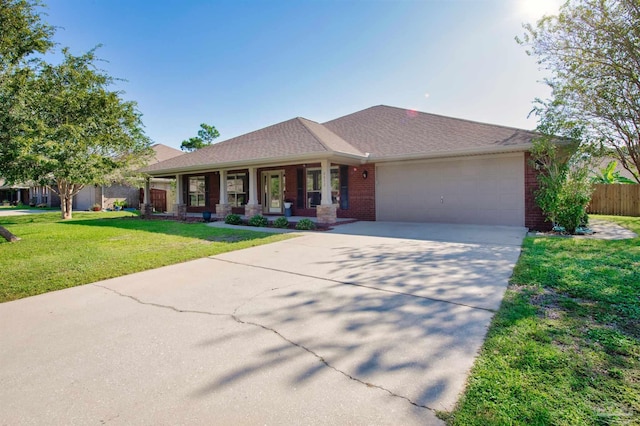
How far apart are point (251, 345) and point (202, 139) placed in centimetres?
4665

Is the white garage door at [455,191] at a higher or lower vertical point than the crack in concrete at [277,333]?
higher

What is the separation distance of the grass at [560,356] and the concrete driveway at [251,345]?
0.20 meters

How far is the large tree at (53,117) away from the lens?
7191mm

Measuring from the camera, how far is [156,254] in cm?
732

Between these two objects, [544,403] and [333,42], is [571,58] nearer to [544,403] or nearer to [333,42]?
[333,42]

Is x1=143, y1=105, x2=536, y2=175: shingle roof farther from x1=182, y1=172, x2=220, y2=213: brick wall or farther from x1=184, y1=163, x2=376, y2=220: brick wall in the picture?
x1=182, y1=172, x2=220, y2=213: brick wall

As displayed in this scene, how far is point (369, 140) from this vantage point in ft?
46.7

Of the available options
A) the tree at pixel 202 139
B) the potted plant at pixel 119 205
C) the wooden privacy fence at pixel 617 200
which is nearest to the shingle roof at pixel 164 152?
the potted plant at pixel 119 205

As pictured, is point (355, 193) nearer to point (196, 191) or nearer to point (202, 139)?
point (196, 191)

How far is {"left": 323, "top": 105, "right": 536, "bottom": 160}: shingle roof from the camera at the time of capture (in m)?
10.8

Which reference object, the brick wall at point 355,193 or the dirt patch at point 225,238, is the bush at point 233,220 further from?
the dirt patch at point 225,238

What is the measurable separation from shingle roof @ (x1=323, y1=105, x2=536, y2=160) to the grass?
265 inches

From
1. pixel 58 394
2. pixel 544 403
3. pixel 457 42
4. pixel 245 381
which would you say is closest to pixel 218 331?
pixel 245 381

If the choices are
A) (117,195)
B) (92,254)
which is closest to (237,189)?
(92,254)
